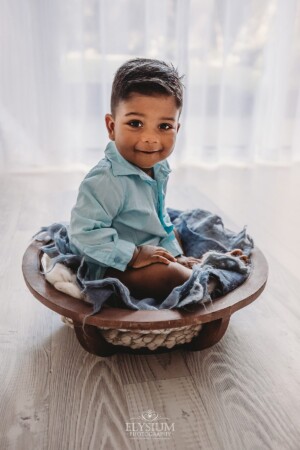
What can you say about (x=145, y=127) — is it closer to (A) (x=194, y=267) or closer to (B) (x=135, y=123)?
(B) (x=135, y=123)

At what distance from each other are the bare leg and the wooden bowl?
0.11 m

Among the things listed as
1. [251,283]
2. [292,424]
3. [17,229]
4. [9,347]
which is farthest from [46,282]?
[17,229]

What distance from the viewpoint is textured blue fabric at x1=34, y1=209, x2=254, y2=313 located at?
789 millimetres

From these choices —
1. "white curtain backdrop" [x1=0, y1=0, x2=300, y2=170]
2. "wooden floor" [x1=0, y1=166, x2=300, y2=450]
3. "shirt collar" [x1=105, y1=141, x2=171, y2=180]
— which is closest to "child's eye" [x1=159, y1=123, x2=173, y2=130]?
"shirt collar" [x1=105, y1=141, x2=171, y2=180]

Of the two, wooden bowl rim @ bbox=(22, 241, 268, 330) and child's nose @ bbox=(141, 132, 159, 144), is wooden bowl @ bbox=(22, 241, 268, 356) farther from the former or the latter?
child's nose @ bbox=(141, 132, 159, 144)

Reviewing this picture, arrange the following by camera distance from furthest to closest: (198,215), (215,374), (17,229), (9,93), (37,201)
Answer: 1. (9,93)
2. (37,201)
3. (17,229)
4. (198,215)
5. (215,374)

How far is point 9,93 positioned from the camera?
2008 mm

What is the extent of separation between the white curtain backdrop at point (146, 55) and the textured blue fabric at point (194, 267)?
1089mm

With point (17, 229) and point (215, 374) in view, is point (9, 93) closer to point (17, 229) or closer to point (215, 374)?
point (17, 229)

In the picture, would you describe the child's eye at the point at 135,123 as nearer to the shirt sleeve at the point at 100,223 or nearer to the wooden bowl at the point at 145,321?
the shirt sleeve at the point at 100,223

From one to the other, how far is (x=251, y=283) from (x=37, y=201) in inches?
44.4

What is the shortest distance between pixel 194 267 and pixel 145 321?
0.21 metres

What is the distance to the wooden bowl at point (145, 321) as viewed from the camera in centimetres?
74

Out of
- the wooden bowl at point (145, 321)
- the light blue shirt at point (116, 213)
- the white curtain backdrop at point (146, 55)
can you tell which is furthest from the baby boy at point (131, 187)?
the white curtain backdrop at point (146, 55)
